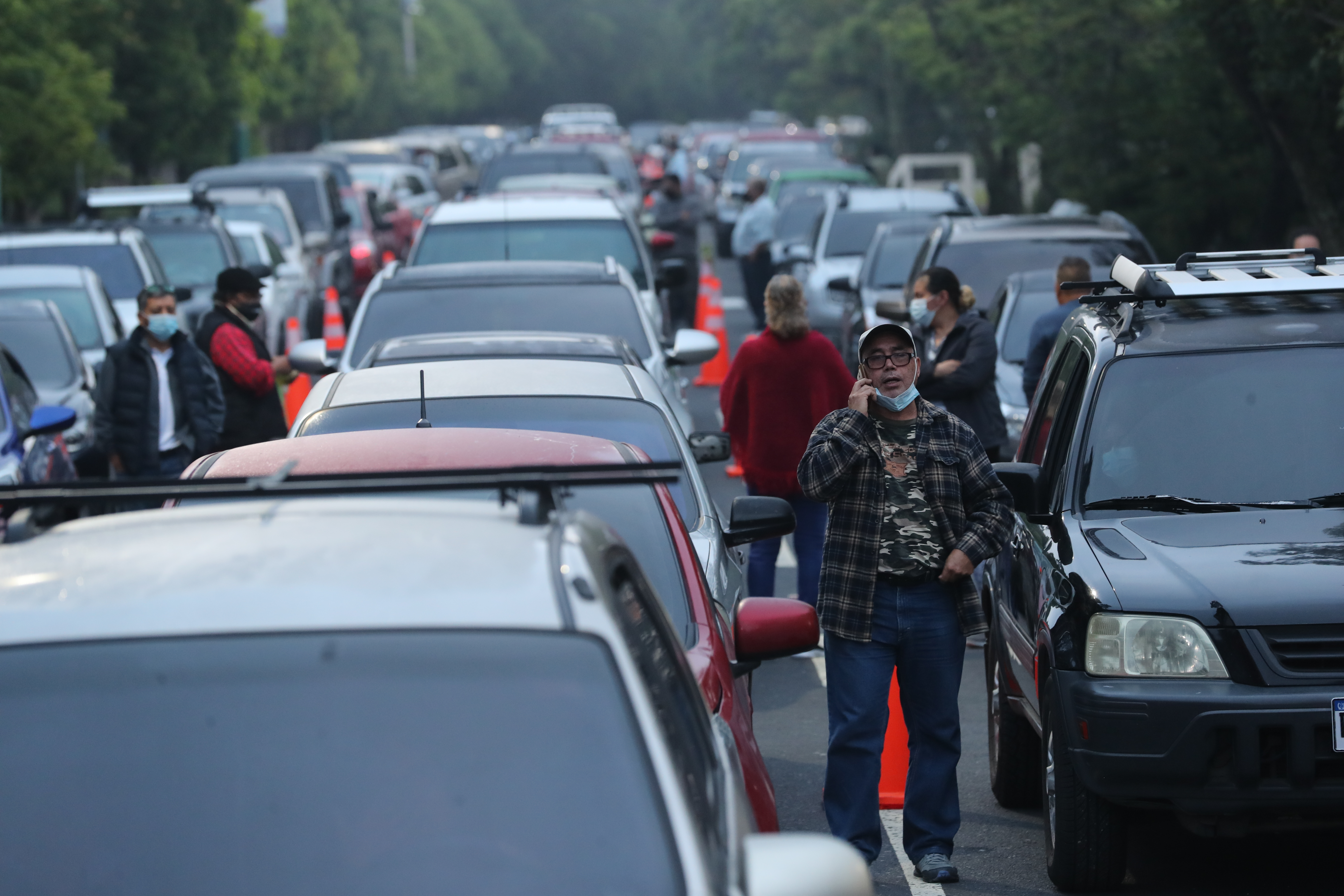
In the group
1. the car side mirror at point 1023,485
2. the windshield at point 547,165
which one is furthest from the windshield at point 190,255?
the car side mirror at point 1023,485

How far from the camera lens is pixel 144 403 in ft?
33.5

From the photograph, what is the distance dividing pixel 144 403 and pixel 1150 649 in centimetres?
637

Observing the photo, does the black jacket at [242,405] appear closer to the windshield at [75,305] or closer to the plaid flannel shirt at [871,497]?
the windshield at [75,305]

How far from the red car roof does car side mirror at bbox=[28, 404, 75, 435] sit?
13.3 feet

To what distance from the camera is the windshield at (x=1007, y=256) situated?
14.0 metres

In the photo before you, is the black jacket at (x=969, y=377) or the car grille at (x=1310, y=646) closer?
the car grille at (x=1310, y=646)

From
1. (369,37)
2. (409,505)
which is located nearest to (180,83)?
(409,505)

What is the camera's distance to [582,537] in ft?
10.9

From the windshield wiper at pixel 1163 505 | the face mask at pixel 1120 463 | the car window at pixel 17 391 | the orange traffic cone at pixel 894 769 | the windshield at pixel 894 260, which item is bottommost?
the orange traffic cone at pixel 894 769

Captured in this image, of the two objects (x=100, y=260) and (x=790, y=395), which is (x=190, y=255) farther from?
(x=790, y=395)

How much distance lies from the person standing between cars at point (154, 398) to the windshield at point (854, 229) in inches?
435

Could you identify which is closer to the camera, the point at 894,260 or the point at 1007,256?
the point at 1007,256

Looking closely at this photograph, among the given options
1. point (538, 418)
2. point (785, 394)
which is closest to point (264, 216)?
point (785, 394)

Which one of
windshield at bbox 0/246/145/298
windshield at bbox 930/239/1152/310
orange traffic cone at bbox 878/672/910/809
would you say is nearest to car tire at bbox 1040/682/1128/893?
orange traffic cone at bbox 878/672/910/809
